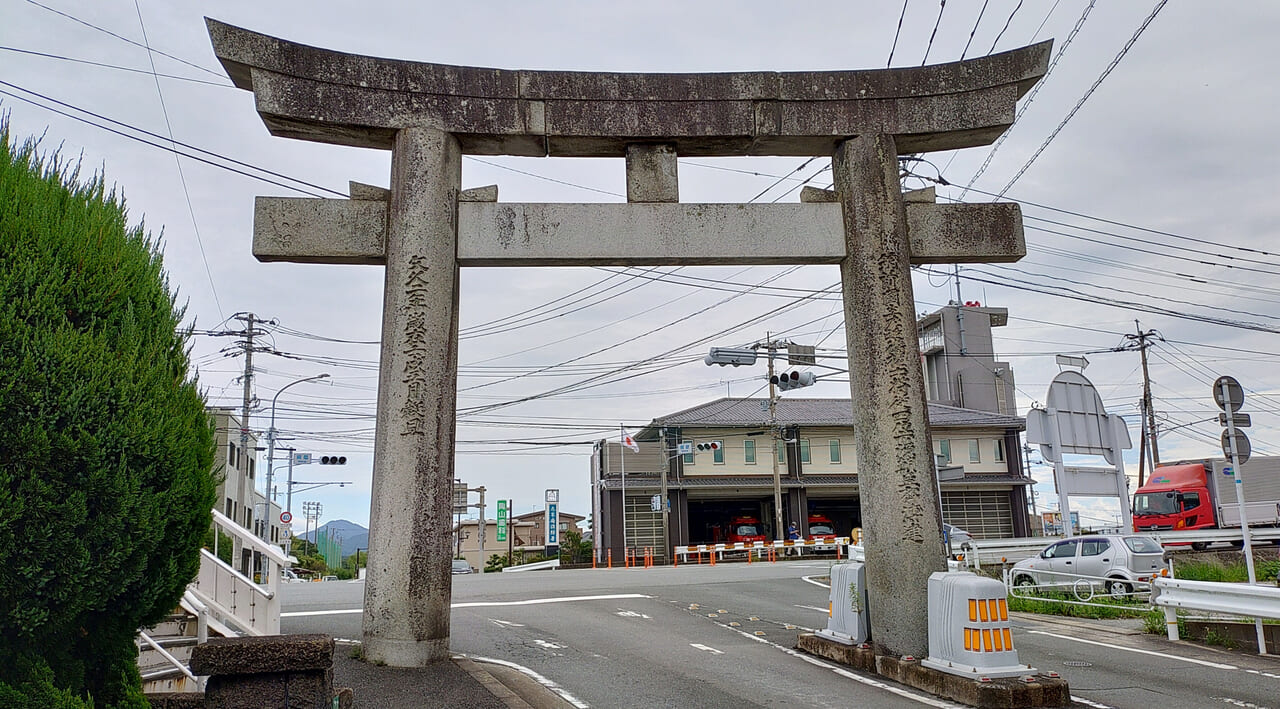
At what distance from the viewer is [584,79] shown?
10.1 meters

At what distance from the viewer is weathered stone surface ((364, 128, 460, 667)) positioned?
29.3 ft

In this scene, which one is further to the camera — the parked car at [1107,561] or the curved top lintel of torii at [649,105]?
the parked car at [1107,561]

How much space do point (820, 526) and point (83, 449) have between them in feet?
146

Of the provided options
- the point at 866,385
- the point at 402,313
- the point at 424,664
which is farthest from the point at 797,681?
the point at 402,313

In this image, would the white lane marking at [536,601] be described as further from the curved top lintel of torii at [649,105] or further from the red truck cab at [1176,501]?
the red truck cab at [1176,501]

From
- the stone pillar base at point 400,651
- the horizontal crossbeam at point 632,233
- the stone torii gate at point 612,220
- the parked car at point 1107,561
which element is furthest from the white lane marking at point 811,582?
the stone pillar base at point 400,651

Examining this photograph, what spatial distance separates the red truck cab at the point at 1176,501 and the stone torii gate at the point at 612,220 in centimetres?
3365

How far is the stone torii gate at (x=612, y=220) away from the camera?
9188 millimetres

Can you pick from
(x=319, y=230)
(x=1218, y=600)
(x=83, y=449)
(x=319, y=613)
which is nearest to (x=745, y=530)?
(x=319, y=613)

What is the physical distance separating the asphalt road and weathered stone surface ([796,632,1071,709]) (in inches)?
6.7

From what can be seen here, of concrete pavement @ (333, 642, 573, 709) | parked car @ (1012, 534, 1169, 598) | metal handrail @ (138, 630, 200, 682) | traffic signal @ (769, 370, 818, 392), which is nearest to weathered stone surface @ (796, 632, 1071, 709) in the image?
concrete pavement @ (333, 642, 573, 709)

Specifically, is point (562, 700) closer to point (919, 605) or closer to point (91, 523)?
point (919, 605)

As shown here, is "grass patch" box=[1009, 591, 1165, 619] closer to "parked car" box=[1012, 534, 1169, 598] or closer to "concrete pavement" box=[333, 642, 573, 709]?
"parked car" box=[1012, 534, 1169, 598]

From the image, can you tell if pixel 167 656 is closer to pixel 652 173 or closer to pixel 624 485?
pixel 652 173
